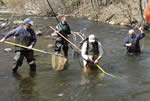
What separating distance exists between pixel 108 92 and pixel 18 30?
10.2 feet

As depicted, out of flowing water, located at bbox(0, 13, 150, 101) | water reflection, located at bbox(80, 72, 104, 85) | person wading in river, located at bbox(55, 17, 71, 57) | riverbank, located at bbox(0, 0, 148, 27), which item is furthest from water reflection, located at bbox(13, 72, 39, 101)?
riverbank, located at bbox(0, 0, 148, 27)

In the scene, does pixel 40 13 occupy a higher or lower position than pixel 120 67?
higher

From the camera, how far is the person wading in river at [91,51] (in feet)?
24.3

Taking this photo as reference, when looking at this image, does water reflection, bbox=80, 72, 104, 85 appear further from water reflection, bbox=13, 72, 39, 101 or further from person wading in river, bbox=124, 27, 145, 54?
person wading in river, bbox=124, 27, 145, 54

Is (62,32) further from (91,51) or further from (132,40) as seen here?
(132,40)

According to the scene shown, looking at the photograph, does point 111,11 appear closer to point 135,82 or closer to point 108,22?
point 108,22

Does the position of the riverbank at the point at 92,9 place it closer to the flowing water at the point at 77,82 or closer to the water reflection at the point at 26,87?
the flowing water at the point at 77,82

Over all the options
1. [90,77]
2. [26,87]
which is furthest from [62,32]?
[26,87]

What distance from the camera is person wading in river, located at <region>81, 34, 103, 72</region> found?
7.41m

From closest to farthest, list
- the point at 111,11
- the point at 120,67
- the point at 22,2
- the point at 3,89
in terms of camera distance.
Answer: the point at 3,89 < the point at 120,67 < the point at 111,11 < the point at 22,2

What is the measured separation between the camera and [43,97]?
5.89 meters

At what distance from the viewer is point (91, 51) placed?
7578 millimetres

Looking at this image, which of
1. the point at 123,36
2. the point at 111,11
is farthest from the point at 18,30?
the point at 111,11

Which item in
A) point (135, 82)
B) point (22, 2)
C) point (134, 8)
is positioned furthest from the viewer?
point (22, 2)
